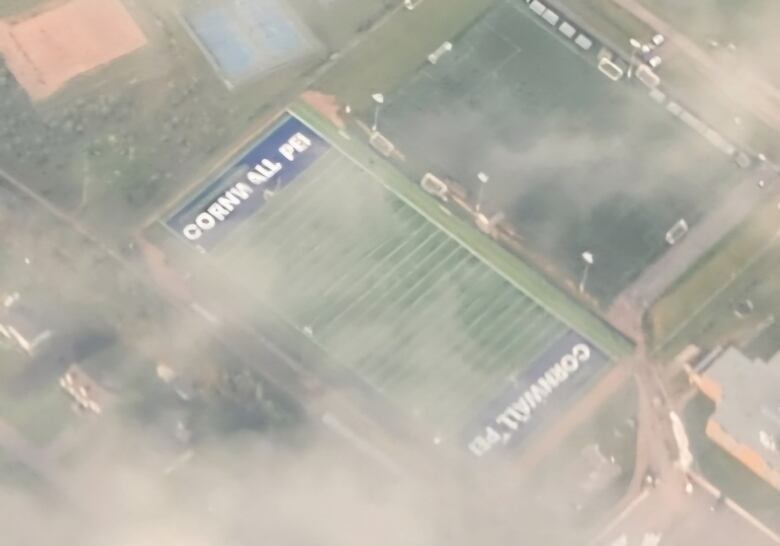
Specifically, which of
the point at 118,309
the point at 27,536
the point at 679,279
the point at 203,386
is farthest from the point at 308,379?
the point at 679,279

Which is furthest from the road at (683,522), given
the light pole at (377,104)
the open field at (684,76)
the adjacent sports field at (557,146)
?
the light pole at (377,104)

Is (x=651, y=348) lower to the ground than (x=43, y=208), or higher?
higher

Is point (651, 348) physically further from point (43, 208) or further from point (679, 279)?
point (43, 208)

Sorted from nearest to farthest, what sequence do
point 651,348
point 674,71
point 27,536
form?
point 27,536, point 651,348, point 674,71

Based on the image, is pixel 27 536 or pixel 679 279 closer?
pixel 27 536

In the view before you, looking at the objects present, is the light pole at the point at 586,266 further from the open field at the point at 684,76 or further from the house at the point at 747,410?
the open field at the point at 684,76

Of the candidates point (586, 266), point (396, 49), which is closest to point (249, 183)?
point (396, 49)
